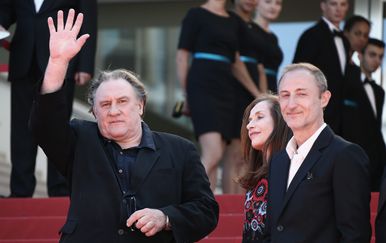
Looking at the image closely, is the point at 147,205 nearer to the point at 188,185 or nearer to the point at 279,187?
the point at 188,185

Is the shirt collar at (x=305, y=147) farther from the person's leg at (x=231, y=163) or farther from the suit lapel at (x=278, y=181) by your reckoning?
the person's leg at (x=231, y=163)

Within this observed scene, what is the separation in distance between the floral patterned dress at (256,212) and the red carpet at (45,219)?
1382 mm

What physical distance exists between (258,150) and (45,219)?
6.33 feet

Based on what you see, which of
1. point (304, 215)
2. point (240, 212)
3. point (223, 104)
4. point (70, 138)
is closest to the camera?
point (304, 215)

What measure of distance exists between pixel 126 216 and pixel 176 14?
27.2ft

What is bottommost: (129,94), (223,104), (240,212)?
(240,212)

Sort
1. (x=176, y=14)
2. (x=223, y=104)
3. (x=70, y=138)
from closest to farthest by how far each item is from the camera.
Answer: (x=70, y=138), (x=223, y=104), (x=176, y=14)

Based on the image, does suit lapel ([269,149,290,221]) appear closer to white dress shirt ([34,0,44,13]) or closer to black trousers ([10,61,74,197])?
black trousers ([10,61,74,197])

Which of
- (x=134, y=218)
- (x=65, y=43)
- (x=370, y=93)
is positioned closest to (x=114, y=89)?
(x=65, y=43)

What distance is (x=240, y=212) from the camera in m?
6.93

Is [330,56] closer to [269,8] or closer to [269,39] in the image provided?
[269,39]

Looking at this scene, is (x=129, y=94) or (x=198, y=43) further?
(x=198, y=43)

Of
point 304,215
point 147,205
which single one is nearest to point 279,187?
point 304,215

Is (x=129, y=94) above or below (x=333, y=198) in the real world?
above
